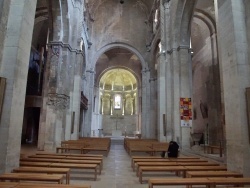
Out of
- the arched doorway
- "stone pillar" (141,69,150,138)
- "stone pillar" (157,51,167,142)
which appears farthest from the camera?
the arched doorway

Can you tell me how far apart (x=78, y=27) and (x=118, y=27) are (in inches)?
458

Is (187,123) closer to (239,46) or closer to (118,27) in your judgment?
(239,46)

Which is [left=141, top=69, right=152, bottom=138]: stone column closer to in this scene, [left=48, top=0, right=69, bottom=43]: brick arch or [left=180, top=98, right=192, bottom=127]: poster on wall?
[left=180, top=98, right=192, bottom=127]: poster on wall

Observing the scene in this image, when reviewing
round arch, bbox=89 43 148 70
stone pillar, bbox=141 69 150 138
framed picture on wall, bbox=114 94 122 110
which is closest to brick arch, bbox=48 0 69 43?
round arch, bbox=89 43 148 70

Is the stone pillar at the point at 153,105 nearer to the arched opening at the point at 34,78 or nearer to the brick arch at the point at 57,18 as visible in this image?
the arched opening at the point at 34,78

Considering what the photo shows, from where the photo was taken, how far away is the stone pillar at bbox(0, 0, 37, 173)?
5.06 m

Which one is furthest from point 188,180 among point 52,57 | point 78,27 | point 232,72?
point 78,27

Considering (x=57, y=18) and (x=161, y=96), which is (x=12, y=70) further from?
(x=161, y=96)

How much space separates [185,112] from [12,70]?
32.0ft

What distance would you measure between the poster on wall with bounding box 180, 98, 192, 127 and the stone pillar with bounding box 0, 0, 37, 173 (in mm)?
9088

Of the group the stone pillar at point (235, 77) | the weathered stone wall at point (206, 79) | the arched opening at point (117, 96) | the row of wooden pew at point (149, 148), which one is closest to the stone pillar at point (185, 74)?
the row of wooden pew at point (149, 148)

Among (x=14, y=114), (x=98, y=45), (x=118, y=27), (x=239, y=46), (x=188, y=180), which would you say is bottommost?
(x=188, y=180)

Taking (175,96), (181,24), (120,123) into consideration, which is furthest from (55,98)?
(120,123)

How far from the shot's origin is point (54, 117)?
11867 millimetres
